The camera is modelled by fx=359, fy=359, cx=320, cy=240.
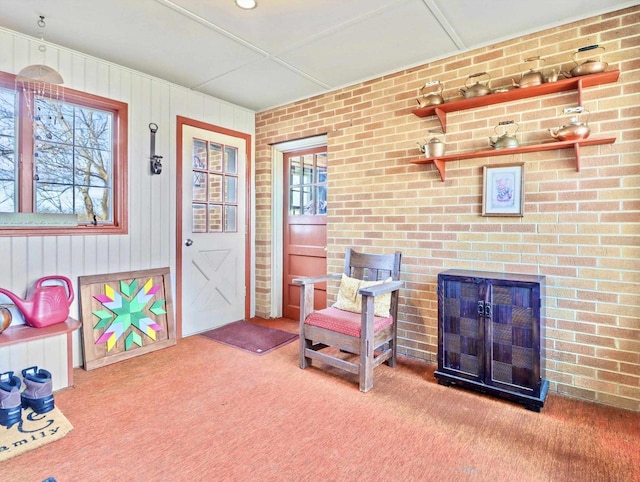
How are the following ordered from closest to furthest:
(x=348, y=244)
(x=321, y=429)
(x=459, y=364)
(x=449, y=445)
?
(x=449, y=445) < (x=321, y=429) < (x=459, y=364) < (x=348, y=244)

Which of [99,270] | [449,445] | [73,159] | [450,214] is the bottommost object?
[449,445]

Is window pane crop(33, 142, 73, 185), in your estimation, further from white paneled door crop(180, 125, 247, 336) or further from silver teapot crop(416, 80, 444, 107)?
silver teapot crop(416, 80, 444, 107)

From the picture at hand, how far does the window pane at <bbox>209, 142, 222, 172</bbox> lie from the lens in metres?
3.88

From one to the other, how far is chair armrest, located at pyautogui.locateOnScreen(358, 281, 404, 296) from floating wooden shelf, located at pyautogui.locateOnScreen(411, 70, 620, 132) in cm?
131

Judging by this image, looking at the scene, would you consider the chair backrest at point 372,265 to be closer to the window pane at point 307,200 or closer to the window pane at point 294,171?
the window pane at point 307,200

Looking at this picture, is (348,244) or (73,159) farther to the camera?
(348,244)

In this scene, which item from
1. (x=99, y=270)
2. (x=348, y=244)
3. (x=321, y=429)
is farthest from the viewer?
(x=348, y=244)

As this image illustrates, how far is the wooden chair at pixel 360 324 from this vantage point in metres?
2.50

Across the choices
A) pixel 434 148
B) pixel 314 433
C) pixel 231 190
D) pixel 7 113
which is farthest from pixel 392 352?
pixel 7 113

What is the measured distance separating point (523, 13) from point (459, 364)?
2341 millimetres

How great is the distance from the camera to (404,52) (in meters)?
2.83

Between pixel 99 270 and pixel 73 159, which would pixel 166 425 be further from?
pixel 73 159

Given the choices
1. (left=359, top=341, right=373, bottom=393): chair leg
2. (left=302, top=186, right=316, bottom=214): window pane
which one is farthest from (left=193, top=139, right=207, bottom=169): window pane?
(left=359, top=341, right=373, bottom=393): chair leg

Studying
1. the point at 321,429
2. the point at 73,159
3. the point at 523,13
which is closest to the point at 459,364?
the point at 321,429
